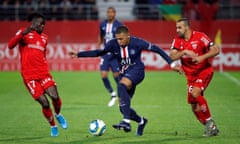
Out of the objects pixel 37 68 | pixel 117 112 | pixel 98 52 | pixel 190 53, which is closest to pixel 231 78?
pixel 117 112

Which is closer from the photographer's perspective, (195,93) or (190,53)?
(190,53)

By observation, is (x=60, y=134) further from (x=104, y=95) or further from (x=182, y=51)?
(x=104, y=95)

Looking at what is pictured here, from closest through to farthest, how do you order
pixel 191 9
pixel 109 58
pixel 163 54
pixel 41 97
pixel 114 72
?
pixel 163 54
pixel 41 97
pixel 114 72
pixel 109 58
pixel 191 9

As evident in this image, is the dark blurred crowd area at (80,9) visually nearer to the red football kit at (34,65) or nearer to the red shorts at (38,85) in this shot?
the red football kit at (34,65)

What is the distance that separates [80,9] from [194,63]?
20731 mm

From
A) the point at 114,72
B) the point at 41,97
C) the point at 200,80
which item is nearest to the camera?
the point at 200,80

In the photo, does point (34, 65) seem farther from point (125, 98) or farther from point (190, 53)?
point (190, 53)

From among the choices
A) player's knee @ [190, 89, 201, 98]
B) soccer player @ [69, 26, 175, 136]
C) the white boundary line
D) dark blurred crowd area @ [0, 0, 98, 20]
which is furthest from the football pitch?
dark blurred crowd area @ [0, 0, 98, 20]

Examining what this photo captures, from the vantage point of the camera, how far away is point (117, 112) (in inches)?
688

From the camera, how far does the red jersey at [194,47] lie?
42.7 feet

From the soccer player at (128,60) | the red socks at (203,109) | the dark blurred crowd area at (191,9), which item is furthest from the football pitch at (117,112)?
the dark blurred crowd area at (191,9)

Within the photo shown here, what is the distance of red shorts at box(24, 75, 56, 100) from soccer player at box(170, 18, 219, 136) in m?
2.50

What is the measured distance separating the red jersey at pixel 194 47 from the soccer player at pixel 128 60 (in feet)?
1.76

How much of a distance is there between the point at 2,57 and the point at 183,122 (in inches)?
676
